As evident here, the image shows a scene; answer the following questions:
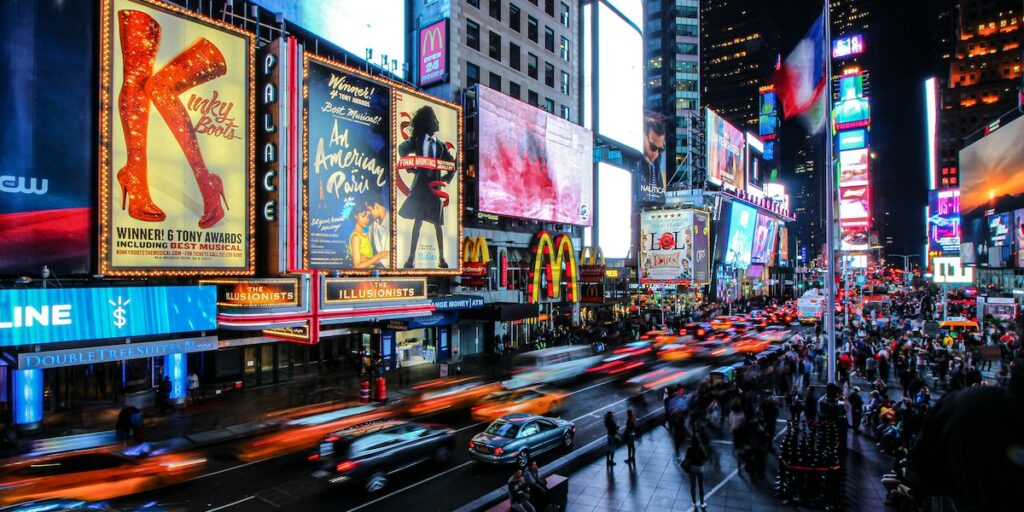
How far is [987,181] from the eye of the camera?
157ft

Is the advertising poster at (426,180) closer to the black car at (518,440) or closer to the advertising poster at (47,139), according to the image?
the advertising poster at (47,139)

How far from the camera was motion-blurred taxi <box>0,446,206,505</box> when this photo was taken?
11172mm

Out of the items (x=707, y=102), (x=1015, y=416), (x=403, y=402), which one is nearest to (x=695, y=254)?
(x=403, y=402)

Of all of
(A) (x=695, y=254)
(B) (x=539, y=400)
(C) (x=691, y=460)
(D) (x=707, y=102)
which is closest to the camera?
(C) (x=691, y=460)

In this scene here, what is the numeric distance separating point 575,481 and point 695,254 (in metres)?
43.7

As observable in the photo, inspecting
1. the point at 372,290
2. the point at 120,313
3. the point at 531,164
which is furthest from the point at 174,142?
the point at 531,164

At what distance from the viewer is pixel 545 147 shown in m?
42.1

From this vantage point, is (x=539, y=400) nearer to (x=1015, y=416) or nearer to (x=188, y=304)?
(x=188, y=304)

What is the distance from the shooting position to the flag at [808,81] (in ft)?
68.9

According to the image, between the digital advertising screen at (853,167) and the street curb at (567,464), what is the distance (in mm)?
42515

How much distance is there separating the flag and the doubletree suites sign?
739 inches

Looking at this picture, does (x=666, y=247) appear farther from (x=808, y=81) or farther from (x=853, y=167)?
(x=808, y=81)

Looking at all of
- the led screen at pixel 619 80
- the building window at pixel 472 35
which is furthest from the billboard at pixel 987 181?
the building window at pixel 472 35

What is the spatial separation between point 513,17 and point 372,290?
90.2 feet
